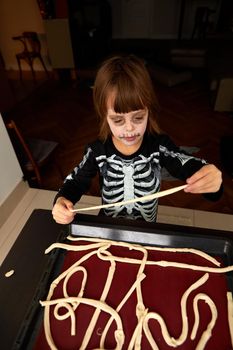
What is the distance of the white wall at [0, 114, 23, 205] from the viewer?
1.08m

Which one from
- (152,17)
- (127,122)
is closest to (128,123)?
(127,122)

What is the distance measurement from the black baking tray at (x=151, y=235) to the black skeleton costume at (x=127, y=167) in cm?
11

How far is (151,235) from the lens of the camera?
26.1 inches

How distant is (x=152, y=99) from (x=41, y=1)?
9.40ft

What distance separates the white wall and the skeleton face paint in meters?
0.59

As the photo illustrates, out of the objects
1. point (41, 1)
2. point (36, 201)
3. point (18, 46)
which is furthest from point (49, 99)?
point (36, 201)

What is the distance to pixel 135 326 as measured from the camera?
0.54 m

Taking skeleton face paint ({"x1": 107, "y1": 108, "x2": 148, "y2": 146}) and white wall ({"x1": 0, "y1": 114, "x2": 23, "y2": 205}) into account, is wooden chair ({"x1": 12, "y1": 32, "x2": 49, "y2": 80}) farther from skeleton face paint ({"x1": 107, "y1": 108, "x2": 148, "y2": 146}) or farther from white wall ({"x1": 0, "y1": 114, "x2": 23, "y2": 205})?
skeleton face paint ({"x1": 107, "y1": 108, "x2": 148, "y2": 146})

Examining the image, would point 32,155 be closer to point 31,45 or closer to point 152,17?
point 31,45

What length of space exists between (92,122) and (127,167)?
6.26 ft

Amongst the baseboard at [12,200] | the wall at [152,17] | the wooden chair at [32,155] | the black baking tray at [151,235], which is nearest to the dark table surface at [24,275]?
the black baking tray at [151,235]

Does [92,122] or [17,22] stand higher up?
[17,22]

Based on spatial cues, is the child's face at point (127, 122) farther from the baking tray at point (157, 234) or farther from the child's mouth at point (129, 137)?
the baking tray at point (157, 234)

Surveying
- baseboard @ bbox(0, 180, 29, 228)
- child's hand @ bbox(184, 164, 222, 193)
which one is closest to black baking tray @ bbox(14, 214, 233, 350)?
child's hand @ bbox(184, 164, 222, 193)
